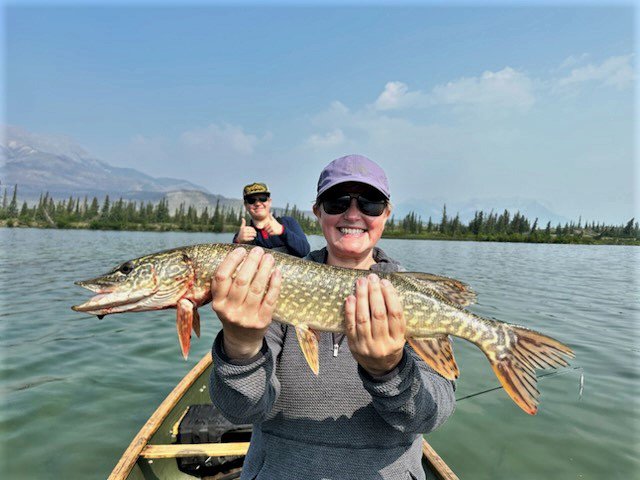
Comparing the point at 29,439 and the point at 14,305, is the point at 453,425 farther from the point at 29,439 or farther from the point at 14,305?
the point at 14,305

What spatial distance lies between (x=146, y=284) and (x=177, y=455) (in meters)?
2.03

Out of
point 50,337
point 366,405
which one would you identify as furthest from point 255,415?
point 50,337

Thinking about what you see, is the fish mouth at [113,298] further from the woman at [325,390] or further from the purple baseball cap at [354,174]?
the purple baseball cap at [354,174]

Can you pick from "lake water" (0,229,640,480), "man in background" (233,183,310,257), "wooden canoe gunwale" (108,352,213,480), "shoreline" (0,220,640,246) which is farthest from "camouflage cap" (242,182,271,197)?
"shoreline" (0,220,640,246)

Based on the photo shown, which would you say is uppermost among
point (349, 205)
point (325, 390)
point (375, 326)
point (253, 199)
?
point (253, 199)

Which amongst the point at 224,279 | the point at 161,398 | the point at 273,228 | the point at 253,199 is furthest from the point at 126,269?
the point at 161,398

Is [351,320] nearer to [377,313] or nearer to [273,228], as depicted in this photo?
[377,313]

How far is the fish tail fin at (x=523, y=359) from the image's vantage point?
7.34 ft

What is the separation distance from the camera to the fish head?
2.62 metres

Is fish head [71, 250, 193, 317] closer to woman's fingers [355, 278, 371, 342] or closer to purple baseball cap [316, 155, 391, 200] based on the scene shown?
purple baseball cap [316, 155, 391, 200]

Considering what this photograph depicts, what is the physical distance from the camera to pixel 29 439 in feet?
17.2

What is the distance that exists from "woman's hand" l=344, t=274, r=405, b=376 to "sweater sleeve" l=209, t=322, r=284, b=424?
0.48 meters

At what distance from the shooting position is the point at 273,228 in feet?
20.8

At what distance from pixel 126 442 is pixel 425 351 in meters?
4.79
